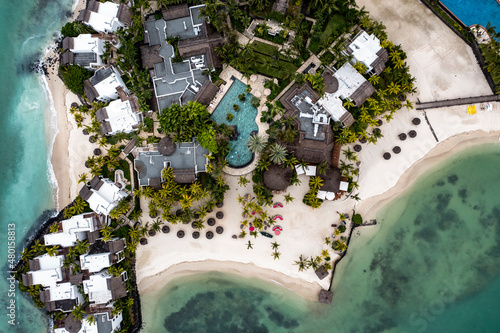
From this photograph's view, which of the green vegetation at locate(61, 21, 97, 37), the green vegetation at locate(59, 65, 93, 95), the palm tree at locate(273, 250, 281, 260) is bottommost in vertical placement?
the palm tree at locate(273, 250, 281, 260)

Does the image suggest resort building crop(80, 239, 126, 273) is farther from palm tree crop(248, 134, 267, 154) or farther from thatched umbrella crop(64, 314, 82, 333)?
palm tree crop(248, 134, 267, 154)

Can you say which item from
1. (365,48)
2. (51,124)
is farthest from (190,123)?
(365,48)

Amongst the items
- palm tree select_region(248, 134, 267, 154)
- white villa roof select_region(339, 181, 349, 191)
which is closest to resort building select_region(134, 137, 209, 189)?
palm tree select_region(248, 134, 267, 154)

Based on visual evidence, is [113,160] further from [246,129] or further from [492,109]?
[492,109]

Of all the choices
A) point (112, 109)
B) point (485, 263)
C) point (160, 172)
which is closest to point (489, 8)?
point (485, 263)

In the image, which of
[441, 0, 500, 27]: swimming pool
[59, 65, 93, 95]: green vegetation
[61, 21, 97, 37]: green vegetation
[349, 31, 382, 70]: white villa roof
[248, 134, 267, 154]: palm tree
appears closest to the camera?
[248, 134, 267, 154]: palm tree

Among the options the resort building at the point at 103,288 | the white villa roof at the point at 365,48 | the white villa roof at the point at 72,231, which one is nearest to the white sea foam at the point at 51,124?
the white villa roof at the point at 72,231
